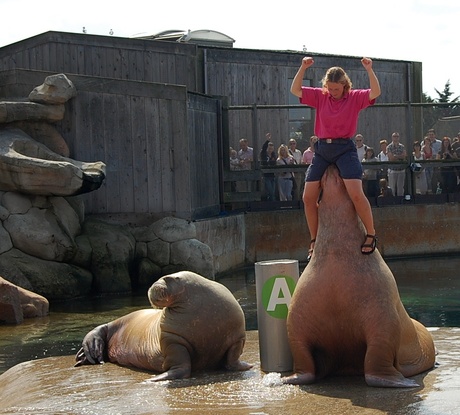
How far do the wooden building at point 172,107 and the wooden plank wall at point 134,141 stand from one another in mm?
16

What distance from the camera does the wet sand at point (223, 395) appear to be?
5.39 m

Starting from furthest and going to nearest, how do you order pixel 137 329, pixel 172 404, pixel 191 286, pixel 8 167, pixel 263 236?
1. pixel 263 236
2. pixel 8 167
3. pixel 137 329
4. pixel 191 286
5. pixel 172 404

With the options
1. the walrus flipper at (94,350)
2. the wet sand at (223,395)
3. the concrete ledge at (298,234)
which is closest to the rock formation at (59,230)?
the concrete ledge at (298,234)

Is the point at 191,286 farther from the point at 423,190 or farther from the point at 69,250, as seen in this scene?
the point at 423,190

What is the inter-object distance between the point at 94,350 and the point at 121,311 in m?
4.65

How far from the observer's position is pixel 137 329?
755cm

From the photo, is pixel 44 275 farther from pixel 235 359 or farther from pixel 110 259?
pixel 235 359

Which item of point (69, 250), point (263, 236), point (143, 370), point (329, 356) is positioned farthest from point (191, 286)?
point (263, 236)

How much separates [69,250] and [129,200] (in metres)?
2.23

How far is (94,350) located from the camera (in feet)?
25.4

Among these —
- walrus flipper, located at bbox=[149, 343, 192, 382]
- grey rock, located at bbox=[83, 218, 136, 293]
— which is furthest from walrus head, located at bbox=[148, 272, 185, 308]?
grey rock, located at bbox=[83, 218, 136, 293]

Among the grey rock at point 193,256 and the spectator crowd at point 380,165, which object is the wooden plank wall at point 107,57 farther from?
the grey rock at point 193,256

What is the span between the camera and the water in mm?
9828

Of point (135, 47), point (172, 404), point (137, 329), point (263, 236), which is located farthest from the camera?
point (135, 47)
